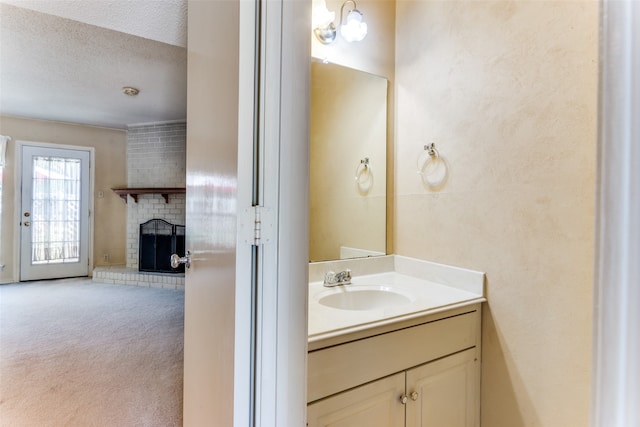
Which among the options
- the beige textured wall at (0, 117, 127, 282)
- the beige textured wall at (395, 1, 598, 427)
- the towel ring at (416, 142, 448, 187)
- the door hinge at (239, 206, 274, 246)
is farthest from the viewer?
the beige textured wall at (0, 117, 127, 282)

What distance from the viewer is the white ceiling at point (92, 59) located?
4.83 feet

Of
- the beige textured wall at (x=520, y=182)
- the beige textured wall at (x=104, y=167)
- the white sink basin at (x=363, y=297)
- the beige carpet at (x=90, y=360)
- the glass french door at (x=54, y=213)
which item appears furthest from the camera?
the beige textured wall at (x=104, y=167)

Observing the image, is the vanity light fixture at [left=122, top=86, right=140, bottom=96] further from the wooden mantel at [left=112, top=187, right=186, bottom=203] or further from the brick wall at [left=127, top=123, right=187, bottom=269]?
the wooden mantel at [left=112, top=187, right=186, bottom=203]

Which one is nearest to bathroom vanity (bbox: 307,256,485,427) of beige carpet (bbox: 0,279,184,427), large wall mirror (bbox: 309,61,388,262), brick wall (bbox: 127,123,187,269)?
large wall mirror (bbox: 309,61,388,262)

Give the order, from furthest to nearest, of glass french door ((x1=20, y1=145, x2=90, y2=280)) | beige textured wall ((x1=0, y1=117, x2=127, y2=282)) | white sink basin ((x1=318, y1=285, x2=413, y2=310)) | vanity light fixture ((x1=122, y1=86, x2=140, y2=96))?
beige textured wall ((x1=0, y1=117, x2=127, y2=282)), glass french door ((x1=20, y1=145, x2=90, y2=280)), vanity light fixture ((x1=122, y1=86, x2=140, y2=96)), white sink basin ((x1=318, y1=285, x2=413, y2=310))

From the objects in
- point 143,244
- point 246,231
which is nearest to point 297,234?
point 246,231

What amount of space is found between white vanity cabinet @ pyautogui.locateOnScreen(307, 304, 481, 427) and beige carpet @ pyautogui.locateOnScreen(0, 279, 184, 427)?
1184 millimetres

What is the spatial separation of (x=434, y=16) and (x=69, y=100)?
426 centimetres

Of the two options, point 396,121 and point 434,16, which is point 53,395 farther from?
point 434,16

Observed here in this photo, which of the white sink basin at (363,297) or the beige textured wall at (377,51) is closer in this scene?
the white sink basin at (363,297)

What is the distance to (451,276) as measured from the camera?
59.4 inches

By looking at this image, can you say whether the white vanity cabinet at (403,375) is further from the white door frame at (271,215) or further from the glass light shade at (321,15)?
the glass light shade at (321,15)

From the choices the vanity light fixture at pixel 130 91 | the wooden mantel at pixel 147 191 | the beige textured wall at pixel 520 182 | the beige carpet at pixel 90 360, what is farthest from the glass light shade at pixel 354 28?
the wooden mantel at pixel 147 191

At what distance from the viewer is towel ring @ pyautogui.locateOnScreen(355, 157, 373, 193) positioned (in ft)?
5.91
